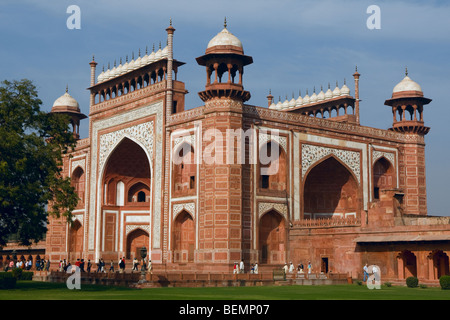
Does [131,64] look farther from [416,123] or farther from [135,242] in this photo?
[416,123]

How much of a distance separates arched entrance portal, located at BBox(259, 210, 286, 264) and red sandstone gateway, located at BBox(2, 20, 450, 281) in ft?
0.20

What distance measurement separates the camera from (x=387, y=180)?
4366 centimetres

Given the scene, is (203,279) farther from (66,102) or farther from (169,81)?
(66,102)

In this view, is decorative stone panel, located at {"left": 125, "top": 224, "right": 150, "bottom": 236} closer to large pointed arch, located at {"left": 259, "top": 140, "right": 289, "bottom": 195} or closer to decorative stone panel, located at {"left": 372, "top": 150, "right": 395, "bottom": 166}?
large pointed arch, located at {"left": 259, "top": 140, "right": 289, "bottom": 195}

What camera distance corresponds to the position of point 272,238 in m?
36.6

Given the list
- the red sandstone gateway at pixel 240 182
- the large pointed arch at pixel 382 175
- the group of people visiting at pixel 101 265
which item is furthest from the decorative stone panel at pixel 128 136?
the large pointed arch at pixel 382 175

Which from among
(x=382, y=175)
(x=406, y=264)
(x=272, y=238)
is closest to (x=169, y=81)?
(x=272, y=238)

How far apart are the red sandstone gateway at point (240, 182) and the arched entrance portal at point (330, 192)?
7 cm

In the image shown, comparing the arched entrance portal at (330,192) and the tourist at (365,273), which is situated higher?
the arched entrance portal at (330,192)

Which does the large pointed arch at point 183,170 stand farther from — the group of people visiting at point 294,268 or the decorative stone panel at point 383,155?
the decorative stone panel at point 383,155

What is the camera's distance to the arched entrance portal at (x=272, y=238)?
118ft

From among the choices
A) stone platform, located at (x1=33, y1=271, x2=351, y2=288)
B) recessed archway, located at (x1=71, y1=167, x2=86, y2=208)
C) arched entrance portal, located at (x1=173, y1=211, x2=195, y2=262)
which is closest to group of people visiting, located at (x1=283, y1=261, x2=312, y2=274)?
stone platform, located at (x1=33, y1=271, x2=351, y2=288)
